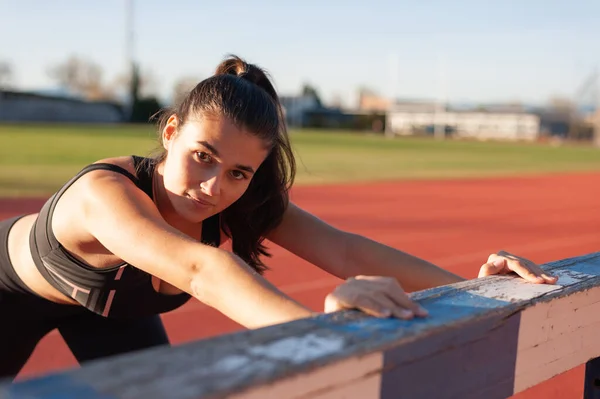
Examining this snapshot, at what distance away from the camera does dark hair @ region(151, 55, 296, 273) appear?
226 cm

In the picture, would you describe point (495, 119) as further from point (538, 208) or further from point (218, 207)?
point (218, 207)

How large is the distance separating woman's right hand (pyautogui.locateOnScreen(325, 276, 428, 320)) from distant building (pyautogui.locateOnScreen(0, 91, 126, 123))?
54552mm

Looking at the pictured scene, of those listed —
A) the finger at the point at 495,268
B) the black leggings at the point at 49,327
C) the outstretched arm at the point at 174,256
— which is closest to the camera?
the outstretched arm at the point at 174,256

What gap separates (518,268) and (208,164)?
36.3 inches

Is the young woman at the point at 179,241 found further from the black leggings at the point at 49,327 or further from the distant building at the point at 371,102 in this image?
the distant building at the point at 371,102

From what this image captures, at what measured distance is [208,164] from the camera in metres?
2.16

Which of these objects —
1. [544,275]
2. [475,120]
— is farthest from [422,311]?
[475,120]

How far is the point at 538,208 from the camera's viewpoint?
1366 centimetres

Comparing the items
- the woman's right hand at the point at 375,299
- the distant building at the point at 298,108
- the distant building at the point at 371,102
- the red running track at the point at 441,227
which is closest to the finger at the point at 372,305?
the woman's right hand at the point at 375,299

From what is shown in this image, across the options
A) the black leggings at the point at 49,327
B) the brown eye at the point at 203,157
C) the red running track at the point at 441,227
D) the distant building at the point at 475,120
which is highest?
the brown eye at the point at 203,157

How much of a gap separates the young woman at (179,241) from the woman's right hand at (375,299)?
0.03m

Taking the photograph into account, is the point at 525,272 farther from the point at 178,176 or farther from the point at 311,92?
the point at 311,92

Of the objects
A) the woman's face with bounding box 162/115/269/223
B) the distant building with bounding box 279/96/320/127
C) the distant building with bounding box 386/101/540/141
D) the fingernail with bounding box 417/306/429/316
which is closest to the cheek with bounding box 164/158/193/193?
the woman's face with bounding box 162/115/269/223

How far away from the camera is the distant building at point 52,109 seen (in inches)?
2073
